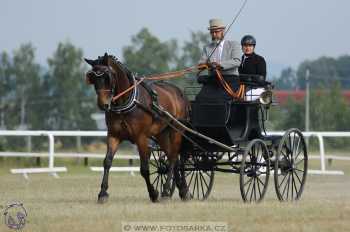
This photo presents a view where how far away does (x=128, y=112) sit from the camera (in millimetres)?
13992

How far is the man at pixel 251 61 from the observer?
15.4 m

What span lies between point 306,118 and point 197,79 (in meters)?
44.0

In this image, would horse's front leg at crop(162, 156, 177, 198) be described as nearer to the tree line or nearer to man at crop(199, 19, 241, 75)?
man at crop(199, 19, 241, 75)

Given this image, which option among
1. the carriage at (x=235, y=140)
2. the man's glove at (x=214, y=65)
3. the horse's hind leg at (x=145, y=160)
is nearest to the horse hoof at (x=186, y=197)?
the carriage at (x=235, y=140)

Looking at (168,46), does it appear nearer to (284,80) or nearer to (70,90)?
(70,90)

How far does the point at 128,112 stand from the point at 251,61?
2.31m

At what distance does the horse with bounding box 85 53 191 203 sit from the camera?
13805 millimetres

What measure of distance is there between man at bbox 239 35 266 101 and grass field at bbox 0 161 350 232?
1785 mm

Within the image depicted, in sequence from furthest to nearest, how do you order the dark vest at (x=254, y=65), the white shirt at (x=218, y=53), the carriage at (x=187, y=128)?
the dark vest at (x=254, y=65), the white shirt at (x=218, y=53), the carriage at (x=187, y=128)

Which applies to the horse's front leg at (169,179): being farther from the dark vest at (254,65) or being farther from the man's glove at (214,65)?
the dark vest at (254,65)

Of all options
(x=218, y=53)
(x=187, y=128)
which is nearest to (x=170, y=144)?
(x=187, y=128)

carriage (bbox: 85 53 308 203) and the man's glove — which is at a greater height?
the man's glove

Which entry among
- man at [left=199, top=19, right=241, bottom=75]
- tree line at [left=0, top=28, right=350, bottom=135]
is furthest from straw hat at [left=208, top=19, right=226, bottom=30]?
tree line at [left=0, top=28, right=350, bottom=135]

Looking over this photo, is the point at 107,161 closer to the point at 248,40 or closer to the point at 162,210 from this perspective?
the point at 162,210
